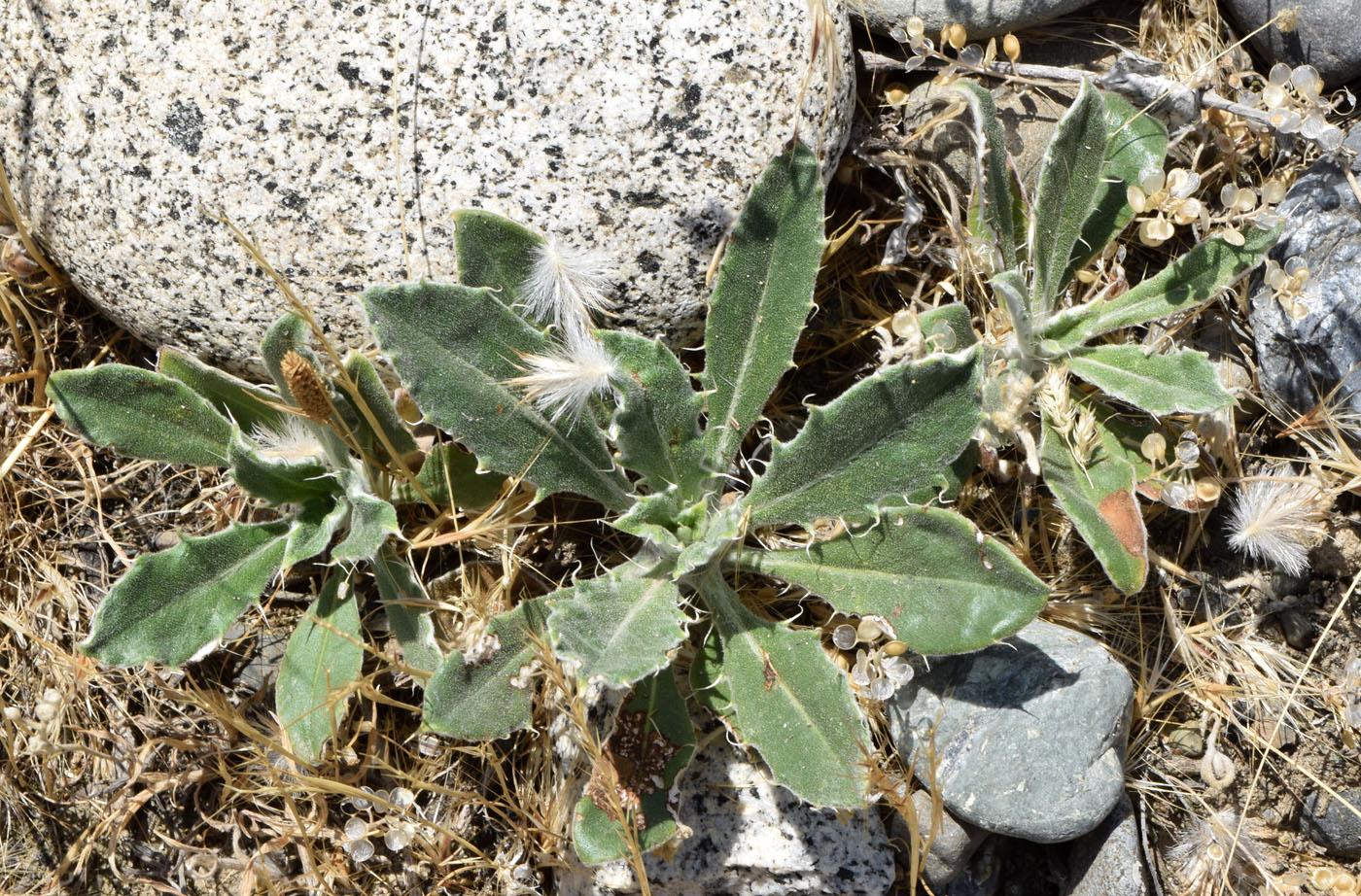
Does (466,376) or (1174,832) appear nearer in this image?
(466,376)

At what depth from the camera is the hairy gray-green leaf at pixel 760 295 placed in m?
2.21

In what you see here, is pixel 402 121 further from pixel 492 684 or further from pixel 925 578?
pixel 925 578

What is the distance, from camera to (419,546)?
7.93 feet

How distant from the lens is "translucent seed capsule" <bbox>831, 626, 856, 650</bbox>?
240 centimetres

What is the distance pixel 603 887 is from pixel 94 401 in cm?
153

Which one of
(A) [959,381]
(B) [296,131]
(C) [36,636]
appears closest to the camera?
(A) [959,381]

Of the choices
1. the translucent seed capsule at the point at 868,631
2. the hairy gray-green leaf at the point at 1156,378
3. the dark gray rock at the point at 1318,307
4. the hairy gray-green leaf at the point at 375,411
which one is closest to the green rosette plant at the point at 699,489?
the translucent seed capsule at the point at 868,631

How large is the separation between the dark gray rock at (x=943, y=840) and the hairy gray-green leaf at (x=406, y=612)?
1.09 m

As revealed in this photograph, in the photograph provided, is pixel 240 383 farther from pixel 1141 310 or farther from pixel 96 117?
pixel 1141 310

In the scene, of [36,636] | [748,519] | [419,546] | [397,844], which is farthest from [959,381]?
[36,636]

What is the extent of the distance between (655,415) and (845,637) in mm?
659

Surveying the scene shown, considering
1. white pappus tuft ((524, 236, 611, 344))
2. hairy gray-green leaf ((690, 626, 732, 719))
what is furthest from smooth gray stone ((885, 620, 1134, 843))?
white pappus tuft ((524, 236, 611, 344))

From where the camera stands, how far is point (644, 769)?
7.47 feet

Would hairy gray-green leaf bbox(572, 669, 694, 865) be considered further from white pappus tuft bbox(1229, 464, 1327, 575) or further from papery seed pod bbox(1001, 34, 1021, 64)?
papery seed pod bbox(1001, 34, 1021, 64)
